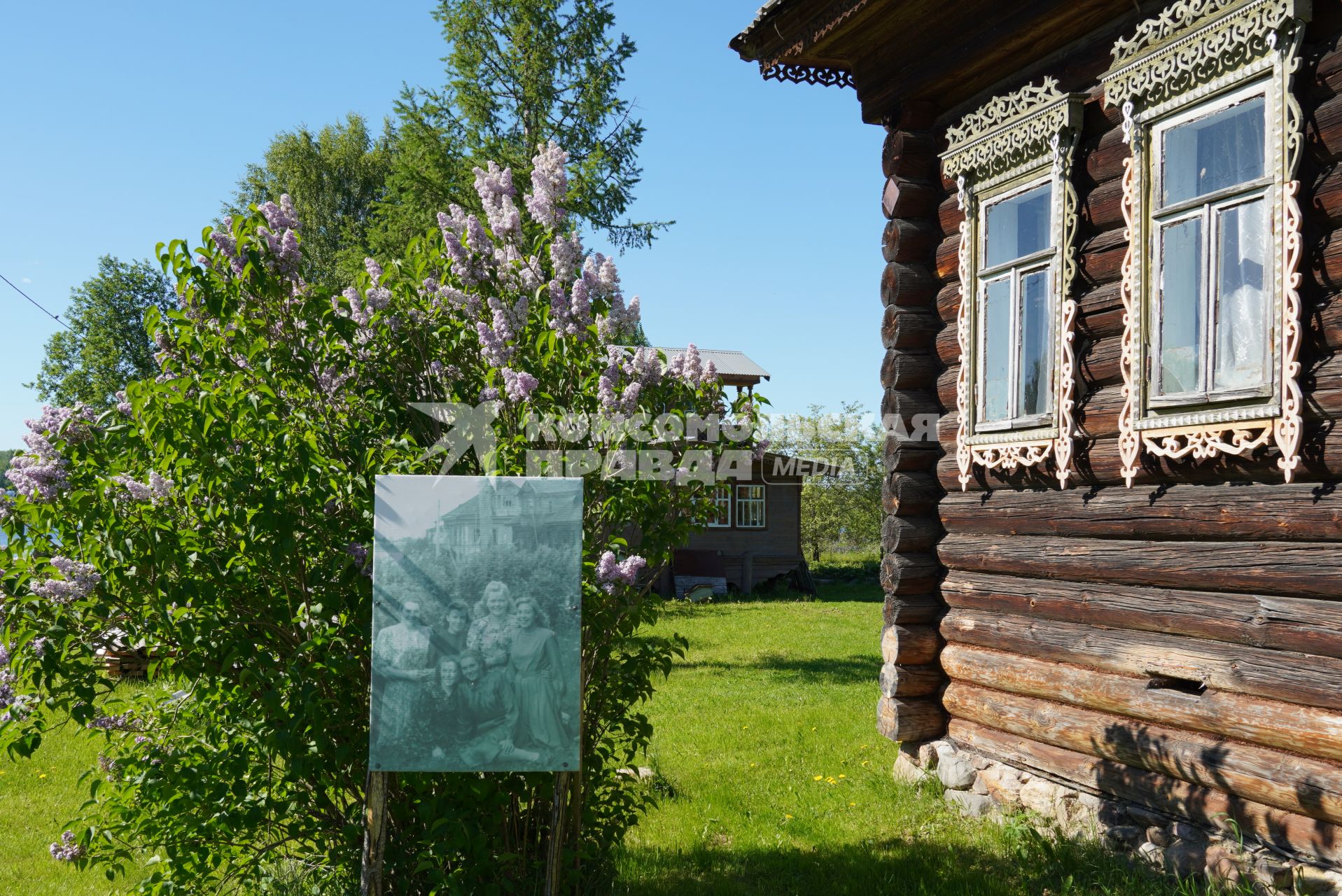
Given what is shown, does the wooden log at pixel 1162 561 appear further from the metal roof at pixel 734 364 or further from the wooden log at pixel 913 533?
the metal roof at pixel 734 364

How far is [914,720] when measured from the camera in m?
6.98

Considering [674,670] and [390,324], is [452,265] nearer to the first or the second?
[390,324]

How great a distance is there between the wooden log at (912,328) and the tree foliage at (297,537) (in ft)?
8.72

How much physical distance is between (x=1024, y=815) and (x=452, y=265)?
14.4 ft

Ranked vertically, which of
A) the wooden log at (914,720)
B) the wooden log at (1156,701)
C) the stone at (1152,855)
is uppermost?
the wooden log at (1156,701)

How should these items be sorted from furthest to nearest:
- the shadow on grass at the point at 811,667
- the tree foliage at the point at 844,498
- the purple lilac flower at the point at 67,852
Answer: the tree foliage at the point at 844,498, the shadow on grass at the point at 811,667, the purple lilac flower at the point at 67,852

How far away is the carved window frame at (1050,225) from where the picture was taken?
5.77 meters

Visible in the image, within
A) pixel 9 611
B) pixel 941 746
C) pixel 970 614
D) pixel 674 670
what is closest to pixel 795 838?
pixel 941 746

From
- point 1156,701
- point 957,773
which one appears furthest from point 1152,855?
point 957,773

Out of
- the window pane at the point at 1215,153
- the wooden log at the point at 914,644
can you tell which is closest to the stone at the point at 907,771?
the wooden log at the point at 914,644

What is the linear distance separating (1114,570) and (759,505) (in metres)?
20.3

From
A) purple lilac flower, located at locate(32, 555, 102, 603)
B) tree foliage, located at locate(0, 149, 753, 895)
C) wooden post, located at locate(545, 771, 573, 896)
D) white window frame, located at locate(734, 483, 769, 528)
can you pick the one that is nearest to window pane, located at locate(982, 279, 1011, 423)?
tree foliage, located at locate(0, 149, 753, 895)

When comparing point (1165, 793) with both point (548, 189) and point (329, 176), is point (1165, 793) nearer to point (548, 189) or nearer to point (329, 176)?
point (548, 189)

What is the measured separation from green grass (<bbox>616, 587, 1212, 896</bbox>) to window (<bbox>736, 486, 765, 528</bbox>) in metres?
14.1
